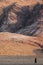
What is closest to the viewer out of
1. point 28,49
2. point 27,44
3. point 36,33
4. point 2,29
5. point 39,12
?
point 28,49

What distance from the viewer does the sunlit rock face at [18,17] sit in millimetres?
39250

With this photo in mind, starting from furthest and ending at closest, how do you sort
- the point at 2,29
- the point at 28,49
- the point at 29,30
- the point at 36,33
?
the point at 2,29, the point at 29,30, the point at 36,33, the point at 28,49

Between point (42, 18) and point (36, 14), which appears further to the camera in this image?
point (36, 14)

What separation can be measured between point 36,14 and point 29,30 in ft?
17.0

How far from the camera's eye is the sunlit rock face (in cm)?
3925

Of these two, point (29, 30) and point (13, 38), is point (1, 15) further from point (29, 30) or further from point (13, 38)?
point (13, 38)

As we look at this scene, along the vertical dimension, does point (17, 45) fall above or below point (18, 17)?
above

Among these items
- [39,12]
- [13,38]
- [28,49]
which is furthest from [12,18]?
[28,49]

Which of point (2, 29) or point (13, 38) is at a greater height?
point (13, 38)

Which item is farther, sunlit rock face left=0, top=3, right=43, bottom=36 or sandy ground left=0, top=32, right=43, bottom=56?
sunlit rock face left=0, top=3, right=43, bottom=36

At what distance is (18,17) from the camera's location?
42594mm

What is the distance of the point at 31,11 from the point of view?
4206cm

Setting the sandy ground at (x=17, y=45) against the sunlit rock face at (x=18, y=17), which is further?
the sunlit rock face at (x=18, y=17)

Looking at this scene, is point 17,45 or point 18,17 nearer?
point 17,45
